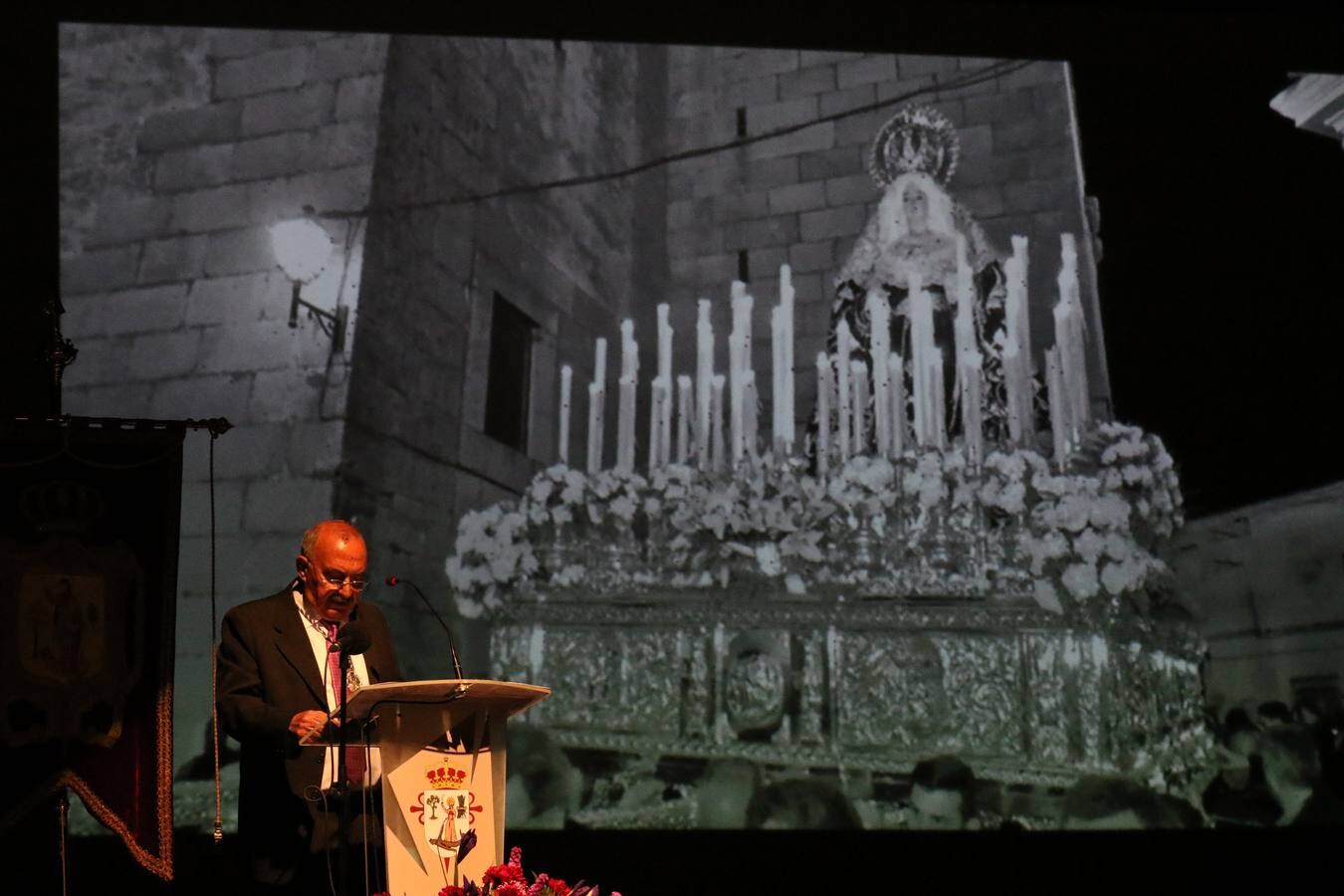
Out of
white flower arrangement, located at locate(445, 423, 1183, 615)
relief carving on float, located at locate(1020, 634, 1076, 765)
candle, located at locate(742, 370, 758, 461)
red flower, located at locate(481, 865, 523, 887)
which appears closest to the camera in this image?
red flower, located at locate(481, 865, 523, 887)

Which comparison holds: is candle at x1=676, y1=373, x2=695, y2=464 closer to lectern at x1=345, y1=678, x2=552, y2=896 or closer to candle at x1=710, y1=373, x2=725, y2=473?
candle at x1=710, y1=373, x2=725, y2=473

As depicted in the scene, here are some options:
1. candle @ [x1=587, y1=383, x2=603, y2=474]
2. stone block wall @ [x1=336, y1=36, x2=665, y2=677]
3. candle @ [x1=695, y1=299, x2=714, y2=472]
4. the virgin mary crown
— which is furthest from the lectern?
the virgin mary crown

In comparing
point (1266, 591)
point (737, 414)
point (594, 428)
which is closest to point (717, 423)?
point (737, 414)

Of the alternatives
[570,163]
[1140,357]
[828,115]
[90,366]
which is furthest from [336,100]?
[1140,357]

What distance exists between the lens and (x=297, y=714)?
215cm

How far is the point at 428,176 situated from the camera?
4195mm

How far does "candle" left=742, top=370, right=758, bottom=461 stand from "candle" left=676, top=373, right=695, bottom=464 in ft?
0.64

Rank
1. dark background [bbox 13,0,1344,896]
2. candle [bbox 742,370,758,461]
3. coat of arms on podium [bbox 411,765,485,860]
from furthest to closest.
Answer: candle [bbox 742,370,758,461]
dark background [bbox 13,0,1344,896]
coat of arms on podium [bbox 411,765,485,860]

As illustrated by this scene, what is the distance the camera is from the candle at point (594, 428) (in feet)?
13.9

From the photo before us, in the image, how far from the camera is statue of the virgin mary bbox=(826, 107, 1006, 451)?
4.26 meters

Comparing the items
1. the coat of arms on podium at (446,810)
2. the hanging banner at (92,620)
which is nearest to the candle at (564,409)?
the hanging banner at (92,620)

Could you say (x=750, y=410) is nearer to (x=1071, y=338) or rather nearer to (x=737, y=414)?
(x=737, y=414)

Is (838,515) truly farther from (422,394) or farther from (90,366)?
(90,366)

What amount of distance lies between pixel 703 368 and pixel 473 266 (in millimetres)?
929
